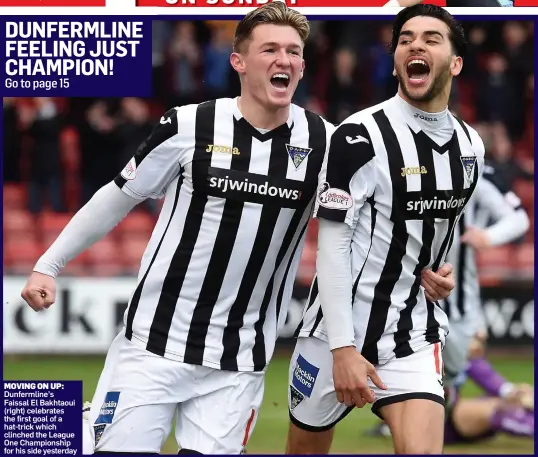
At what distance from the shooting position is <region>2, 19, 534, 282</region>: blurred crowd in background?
10.5 meters

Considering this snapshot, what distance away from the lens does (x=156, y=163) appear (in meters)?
4.39

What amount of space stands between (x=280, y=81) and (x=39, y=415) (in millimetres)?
1855

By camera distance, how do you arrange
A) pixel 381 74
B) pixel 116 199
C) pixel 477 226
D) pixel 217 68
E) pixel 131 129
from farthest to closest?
pixel 381 74 < pixel 217 68 < pixel 131 129 < pixel 477 226 < pixel 116 199

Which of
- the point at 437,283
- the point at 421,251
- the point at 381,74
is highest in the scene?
the point at 381,74

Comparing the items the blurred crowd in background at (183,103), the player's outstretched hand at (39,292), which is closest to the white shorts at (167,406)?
the player's outstretched hand at (39,292)

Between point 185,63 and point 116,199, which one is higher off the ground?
point 185,63

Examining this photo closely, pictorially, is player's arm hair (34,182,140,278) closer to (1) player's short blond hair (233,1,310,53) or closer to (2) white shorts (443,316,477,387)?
(1) player's short blond hair (233,1,310,53)

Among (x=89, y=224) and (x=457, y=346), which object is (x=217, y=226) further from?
(x=457, y=346)

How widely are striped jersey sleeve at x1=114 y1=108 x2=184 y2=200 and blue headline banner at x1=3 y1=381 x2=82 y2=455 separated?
1111 mm

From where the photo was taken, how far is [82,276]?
9.19m

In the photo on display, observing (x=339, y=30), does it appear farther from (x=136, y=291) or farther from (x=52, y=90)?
(x=136, y=291)

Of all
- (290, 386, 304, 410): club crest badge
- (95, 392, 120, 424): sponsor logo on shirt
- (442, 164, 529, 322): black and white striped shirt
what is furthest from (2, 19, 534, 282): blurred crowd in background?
(95, 392, 120, 424): sponsor logo on shirt

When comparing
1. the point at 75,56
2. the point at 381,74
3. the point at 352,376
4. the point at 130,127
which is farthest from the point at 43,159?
the point at 352,376

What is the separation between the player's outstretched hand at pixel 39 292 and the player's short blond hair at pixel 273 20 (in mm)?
1127
